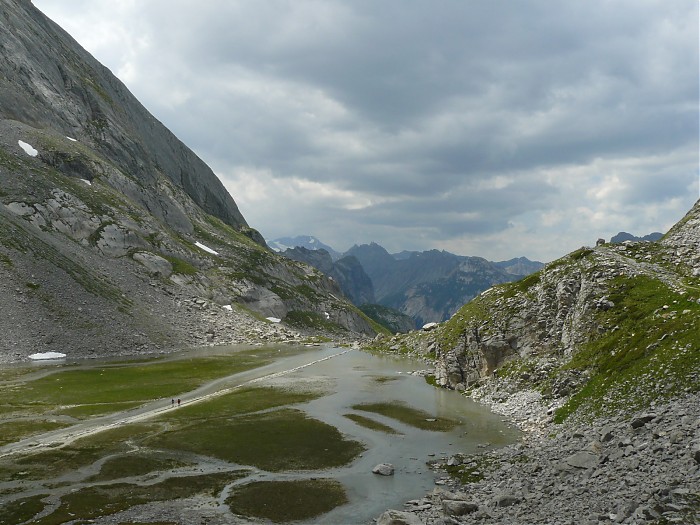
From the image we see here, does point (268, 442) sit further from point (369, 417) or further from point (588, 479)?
point (588, 479)

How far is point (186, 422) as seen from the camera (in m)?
61.5

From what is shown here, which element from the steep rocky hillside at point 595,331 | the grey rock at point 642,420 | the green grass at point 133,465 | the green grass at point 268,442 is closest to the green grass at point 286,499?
the green grass at point 268,442

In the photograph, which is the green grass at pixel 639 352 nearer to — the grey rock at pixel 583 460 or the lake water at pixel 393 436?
the grey rock at pixel 583 460

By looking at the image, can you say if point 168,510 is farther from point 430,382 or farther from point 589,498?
point 430,382

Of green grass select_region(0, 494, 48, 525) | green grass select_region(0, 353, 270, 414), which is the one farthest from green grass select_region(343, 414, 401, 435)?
green grass select_region(0, 494, 48, 525)

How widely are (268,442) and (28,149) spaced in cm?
19125

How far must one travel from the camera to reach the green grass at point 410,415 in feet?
199

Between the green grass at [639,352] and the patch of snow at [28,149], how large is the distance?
675 ft

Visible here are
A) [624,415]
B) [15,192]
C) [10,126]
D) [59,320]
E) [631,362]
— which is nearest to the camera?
[624,415]

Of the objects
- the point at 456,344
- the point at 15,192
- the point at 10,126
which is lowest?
the point at 456,344

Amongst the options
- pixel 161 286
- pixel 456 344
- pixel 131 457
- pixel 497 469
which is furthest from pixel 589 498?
pixel 161 286

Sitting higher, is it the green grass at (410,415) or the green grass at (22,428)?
the green grass at (22,428)

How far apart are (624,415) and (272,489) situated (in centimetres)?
3089

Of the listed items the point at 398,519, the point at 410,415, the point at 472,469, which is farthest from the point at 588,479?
the point at 410,415
